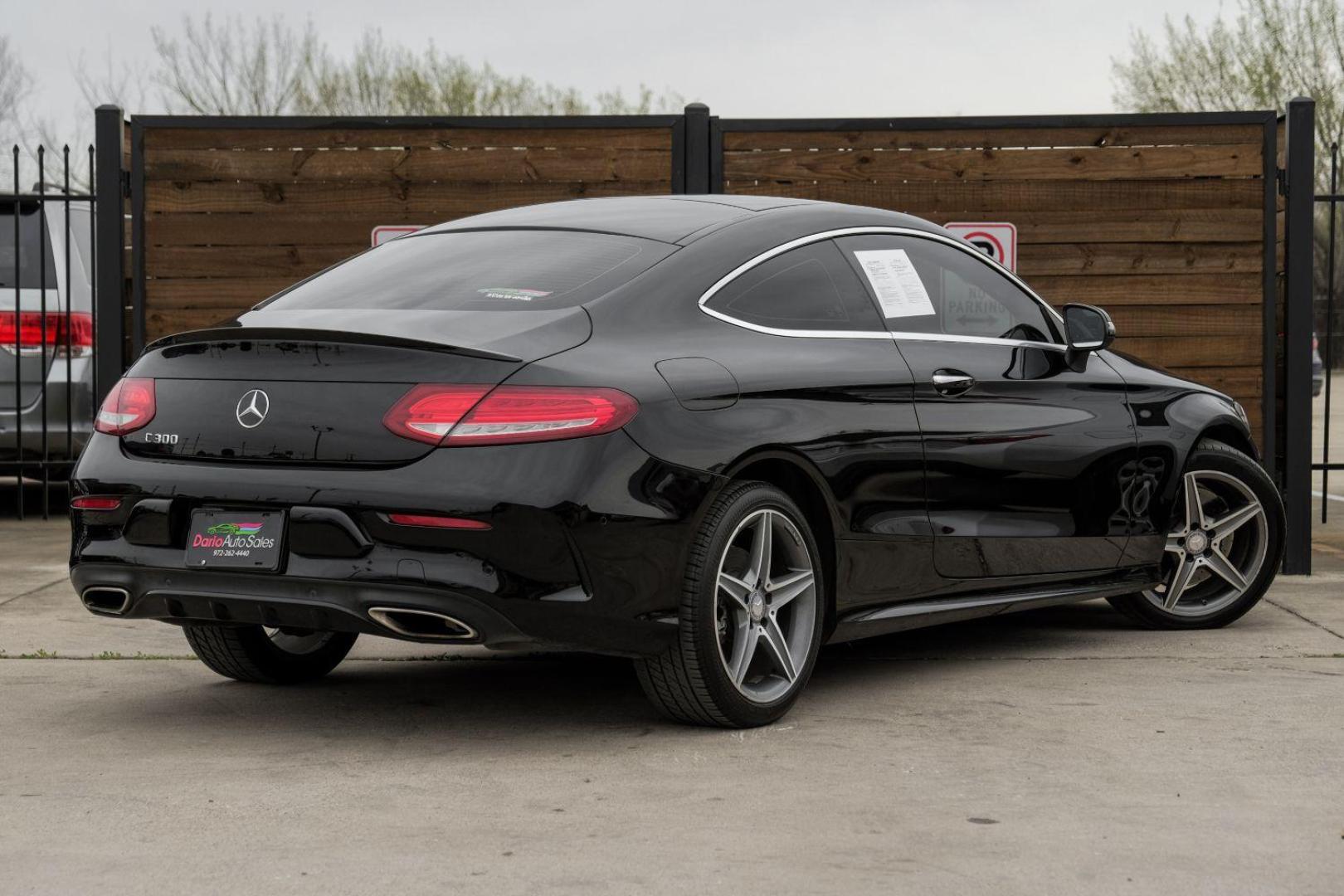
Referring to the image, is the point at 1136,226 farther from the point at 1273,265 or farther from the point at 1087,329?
the point at 1087,329

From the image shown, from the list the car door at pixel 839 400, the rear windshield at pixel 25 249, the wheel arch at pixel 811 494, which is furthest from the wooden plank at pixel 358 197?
the wheel arch at pixel 811 494

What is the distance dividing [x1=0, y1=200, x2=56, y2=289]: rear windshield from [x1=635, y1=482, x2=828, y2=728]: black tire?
23.4ft

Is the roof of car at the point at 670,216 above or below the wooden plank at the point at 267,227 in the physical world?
below

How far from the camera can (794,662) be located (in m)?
5.04

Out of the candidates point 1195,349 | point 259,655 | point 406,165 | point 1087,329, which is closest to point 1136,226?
point 1195,349

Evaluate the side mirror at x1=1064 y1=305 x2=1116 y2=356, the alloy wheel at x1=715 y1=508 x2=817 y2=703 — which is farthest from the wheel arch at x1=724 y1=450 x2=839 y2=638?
the side mirror at x1=1064 y1=305 x2=1116 y2=356

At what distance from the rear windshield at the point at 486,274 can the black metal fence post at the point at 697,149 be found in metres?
3.37

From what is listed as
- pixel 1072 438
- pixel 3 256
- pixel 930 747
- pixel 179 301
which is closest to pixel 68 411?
pixel 3 256

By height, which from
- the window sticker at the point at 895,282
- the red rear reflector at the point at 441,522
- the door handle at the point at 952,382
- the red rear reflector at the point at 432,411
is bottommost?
the red rear reflector at the point at 441,522

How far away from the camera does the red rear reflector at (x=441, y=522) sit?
4.37 metres

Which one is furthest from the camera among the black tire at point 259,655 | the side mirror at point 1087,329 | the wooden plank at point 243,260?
the wooden plank at point 243,260

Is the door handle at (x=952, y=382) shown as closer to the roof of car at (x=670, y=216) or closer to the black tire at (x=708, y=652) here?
the roof of car at (x=670, y=216)

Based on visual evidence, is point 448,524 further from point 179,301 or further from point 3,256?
point 3,256

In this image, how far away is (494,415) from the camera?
4406mm
